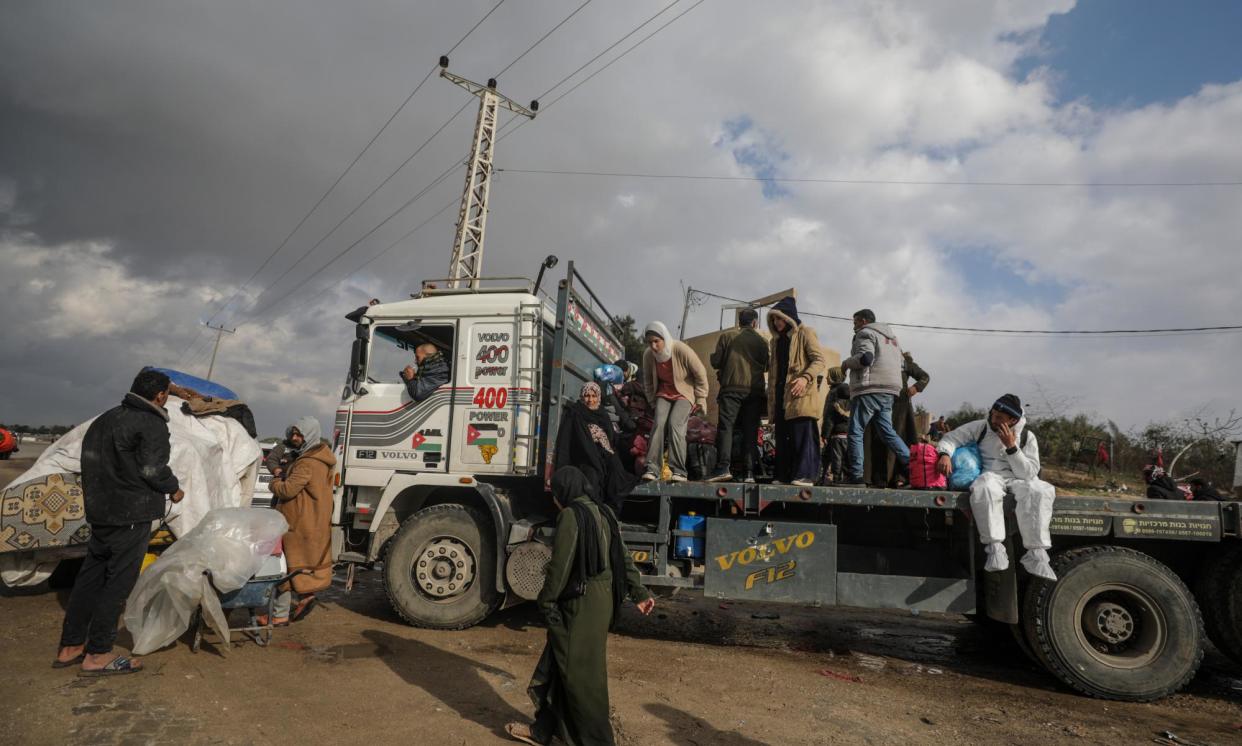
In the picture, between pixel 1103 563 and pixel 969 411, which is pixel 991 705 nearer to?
pixel 1103 563

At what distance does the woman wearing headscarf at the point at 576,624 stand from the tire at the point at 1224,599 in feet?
14.4

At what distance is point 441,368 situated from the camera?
19.2 feet

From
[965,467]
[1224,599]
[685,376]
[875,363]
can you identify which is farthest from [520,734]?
[1224,599]

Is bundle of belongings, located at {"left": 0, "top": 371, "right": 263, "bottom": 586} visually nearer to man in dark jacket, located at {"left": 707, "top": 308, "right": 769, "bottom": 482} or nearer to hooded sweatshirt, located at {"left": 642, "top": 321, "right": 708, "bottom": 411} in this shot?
hooded sweatshirt, located at {"left": 642, "top": 321, "right": 708, "bottom": 411}

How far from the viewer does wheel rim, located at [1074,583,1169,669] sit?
4422mm

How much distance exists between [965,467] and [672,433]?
2.21 meters

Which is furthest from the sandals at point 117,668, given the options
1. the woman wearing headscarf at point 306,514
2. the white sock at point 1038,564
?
the white sock at point 1038,564

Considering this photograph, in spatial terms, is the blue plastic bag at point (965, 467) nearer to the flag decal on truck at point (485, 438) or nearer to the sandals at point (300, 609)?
the flag decal on truck at point (485, 438)

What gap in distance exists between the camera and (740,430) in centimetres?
579

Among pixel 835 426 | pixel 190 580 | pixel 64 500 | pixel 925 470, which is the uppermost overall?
pixel 835 426

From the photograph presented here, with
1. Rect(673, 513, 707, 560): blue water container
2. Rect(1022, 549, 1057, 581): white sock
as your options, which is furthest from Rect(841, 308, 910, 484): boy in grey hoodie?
Rect(673, 513, 707, 560): blue water container

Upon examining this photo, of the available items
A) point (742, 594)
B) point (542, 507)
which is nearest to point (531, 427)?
point (542, 507)

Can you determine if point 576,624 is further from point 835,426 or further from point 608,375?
point 835,426

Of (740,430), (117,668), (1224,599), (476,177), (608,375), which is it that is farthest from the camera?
(476,177)
